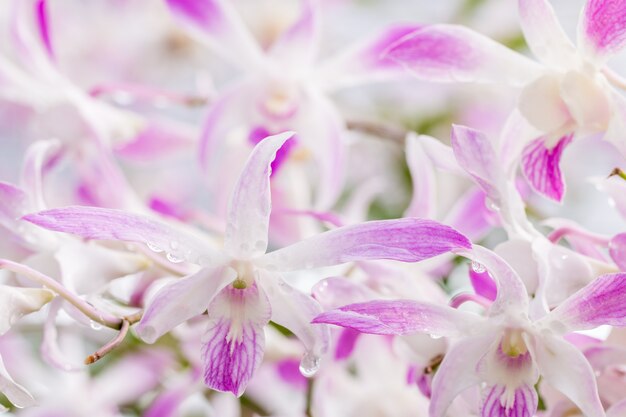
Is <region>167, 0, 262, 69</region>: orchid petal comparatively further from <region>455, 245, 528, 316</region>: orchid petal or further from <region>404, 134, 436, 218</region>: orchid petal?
<region>455, 245, 528, 316</region>: orchid petal

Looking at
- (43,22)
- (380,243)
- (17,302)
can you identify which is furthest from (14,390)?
(43,22)

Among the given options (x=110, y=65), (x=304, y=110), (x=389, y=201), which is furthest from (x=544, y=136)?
(x=110, y=65)

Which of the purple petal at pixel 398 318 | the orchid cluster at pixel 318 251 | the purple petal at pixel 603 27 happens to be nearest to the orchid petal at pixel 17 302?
the orchid cluster at pixel 318 251

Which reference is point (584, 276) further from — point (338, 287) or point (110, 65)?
point (110, 65)

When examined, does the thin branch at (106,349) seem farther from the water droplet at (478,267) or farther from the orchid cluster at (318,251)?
the water droplet at (478,267)

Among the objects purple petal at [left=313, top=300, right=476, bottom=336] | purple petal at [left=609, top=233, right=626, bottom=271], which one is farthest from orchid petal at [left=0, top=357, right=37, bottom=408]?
purple petal at [left=609, top=233, right=626, bottom=271]

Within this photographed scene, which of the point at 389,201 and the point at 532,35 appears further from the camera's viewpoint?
the point at 389,201

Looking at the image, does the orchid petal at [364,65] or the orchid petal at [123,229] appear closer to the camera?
the orchid petal at [123,229]
